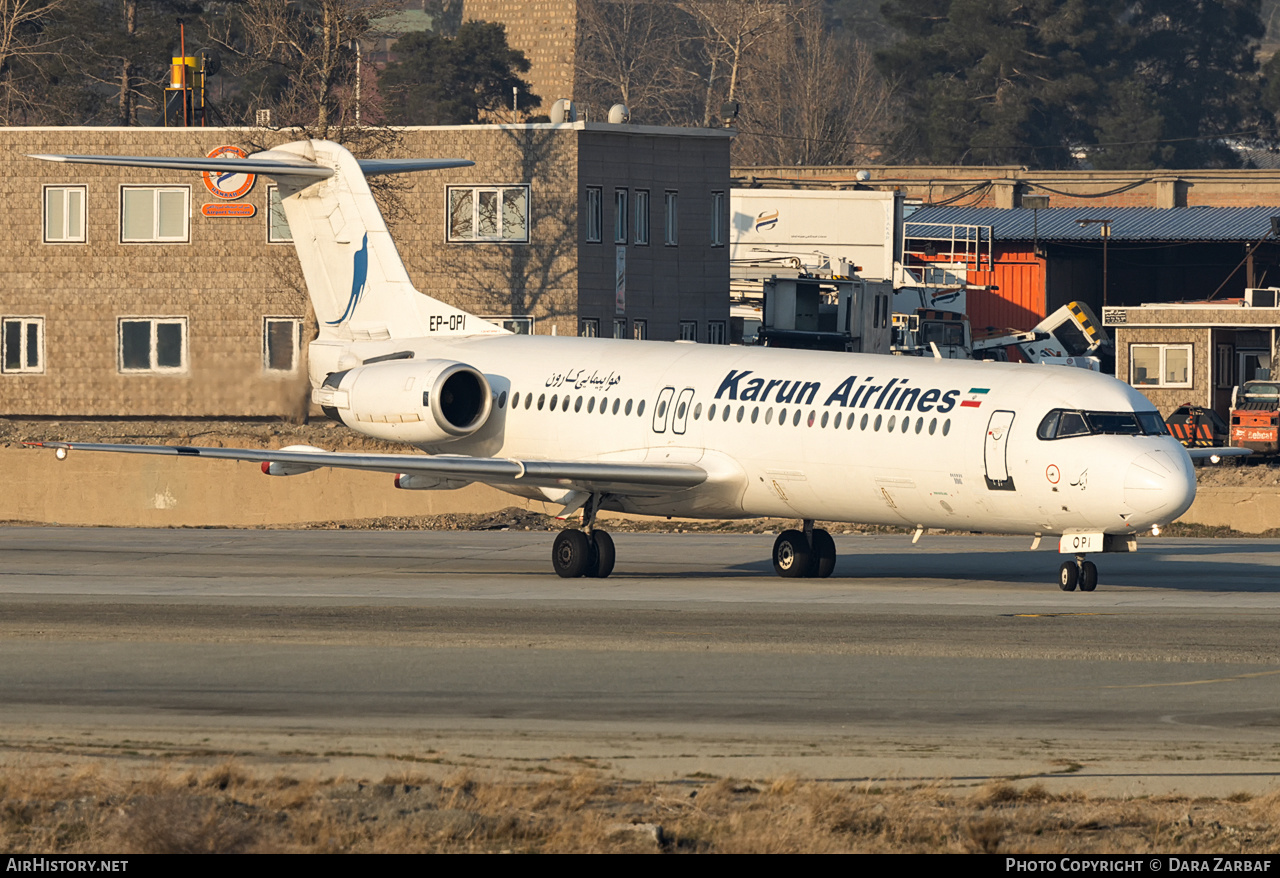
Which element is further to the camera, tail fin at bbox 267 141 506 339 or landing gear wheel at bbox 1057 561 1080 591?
tail fin at bbox 267 141 506 339

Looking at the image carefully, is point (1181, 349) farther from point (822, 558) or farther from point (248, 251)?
point (822, 558)

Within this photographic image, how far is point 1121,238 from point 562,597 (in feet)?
187

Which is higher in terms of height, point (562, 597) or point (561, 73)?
point (561, 73)

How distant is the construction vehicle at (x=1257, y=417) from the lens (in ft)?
152

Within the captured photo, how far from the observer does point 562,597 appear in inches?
984

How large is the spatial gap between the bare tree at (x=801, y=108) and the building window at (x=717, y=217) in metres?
69.8

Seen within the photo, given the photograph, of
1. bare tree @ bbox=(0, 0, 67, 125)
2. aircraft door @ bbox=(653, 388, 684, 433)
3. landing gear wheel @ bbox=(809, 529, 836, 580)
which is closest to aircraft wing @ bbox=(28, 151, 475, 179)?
aircraft door @ bbox=(653, 388, 684, 433)

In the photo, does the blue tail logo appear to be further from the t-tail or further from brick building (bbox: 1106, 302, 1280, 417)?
brick building (bbox: 1106, 302, 1280, 417)

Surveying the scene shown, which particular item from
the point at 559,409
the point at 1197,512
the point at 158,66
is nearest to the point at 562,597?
the point at 559,409

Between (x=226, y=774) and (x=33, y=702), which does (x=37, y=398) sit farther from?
(x=226, y=774)

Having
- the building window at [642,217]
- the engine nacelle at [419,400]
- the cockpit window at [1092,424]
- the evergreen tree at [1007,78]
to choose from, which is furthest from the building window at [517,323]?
the evergreen tree at [1007,78]

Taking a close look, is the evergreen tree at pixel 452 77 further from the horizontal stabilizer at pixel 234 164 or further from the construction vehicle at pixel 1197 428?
the horizontal stabilizer at pixel 234 164

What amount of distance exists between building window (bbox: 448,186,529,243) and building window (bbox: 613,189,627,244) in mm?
2577

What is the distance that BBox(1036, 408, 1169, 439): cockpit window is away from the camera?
23.9 meters
